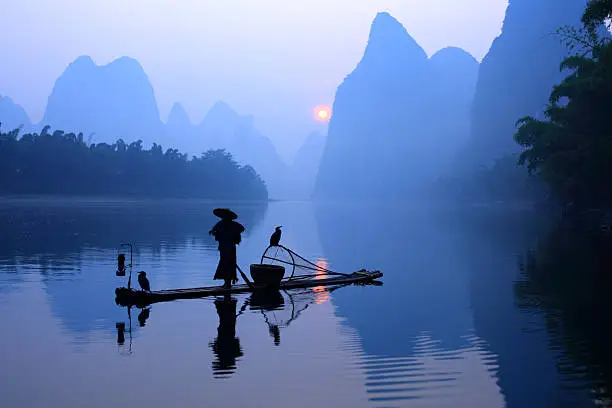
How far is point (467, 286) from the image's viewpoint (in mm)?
19953

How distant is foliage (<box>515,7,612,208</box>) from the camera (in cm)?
4756

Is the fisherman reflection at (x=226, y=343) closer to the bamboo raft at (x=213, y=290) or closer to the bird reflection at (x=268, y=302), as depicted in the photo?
the bird reflection at (x=268, y=302)

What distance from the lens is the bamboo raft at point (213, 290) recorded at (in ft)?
52.0

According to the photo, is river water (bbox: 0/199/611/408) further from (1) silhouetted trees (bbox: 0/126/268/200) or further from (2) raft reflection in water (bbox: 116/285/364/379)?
(1) silhouetted trees (bbox: 0/126/268/200)

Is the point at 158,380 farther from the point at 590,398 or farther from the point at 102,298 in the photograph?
the point at 102,298

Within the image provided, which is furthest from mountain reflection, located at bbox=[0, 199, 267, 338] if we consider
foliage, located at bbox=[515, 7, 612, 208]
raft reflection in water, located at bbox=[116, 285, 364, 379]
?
foliage, located at bbox=[515, 7, 612, 208]

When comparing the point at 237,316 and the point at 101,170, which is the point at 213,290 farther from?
the point at 101,170

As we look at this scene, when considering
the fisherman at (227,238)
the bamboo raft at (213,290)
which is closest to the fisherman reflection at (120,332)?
the bamboo raft at (213,290)

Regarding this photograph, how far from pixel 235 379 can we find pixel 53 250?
931 inches

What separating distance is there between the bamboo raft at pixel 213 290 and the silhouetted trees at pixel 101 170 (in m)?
102

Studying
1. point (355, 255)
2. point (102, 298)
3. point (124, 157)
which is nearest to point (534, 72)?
point (124, 157)

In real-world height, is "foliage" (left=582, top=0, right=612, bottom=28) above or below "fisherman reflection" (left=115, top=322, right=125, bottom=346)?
above

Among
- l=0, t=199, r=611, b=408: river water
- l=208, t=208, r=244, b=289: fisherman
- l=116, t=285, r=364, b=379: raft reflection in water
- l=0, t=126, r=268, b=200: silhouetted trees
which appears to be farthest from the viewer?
l=0, t=126, r=268, b=200: silhouetted trees

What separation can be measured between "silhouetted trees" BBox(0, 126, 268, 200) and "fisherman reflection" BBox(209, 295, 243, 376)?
347 feet
